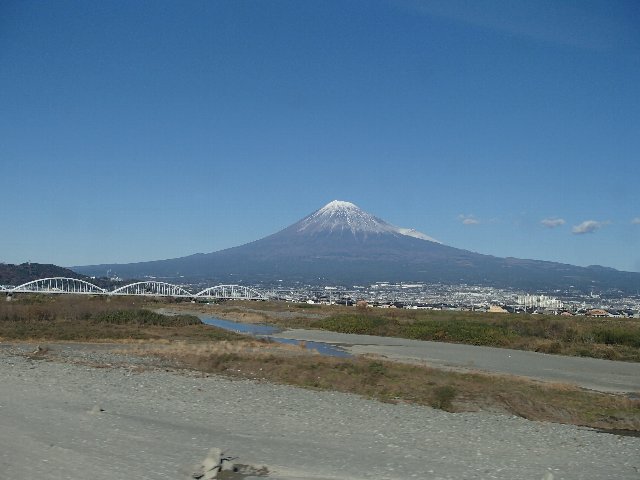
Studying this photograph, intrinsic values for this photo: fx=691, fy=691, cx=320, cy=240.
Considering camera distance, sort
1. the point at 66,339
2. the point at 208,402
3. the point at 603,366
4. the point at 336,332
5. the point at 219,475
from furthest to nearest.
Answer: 1. the point at 336,332
2. the point at 66,339
3. the point at 603,366
4. the point at 208,402
5. the point at 219,475

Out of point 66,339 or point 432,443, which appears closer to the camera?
point 432,443

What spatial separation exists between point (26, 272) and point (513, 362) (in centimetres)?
12457

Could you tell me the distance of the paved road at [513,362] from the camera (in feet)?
79.2

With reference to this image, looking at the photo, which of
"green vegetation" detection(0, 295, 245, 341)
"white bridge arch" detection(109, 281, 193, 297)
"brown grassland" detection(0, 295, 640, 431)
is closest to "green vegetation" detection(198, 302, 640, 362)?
"green vegetation" detection(0, 295, 245, 341)

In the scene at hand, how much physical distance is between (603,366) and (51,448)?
24.8 m

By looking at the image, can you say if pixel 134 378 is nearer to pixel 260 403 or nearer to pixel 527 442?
pixel 260 403

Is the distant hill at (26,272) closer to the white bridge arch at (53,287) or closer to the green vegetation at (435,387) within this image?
the white bridge arch at (53,287)

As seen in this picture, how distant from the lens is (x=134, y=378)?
18812 millimetres

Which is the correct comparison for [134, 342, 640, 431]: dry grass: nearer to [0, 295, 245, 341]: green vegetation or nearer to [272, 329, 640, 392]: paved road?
[272, 329, 640, 392]: paved road

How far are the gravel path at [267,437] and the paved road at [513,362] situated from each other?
9.76m

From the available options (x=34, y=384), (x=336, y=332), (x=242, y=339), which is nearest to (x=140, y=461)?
(x=34, y=384)

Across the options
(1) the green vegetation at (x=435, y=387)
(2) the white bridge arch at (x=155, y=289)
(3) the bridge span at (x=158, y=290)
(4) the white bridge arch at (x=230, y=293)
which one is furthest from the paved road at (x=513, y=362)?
(2) the white bridge arch at (x=155, y=289)

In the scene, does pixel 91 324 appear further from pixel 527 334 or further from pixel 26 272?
pixel 26 272

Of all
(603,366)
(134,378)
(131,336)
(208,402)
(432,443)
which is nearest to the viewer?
(432,443)
